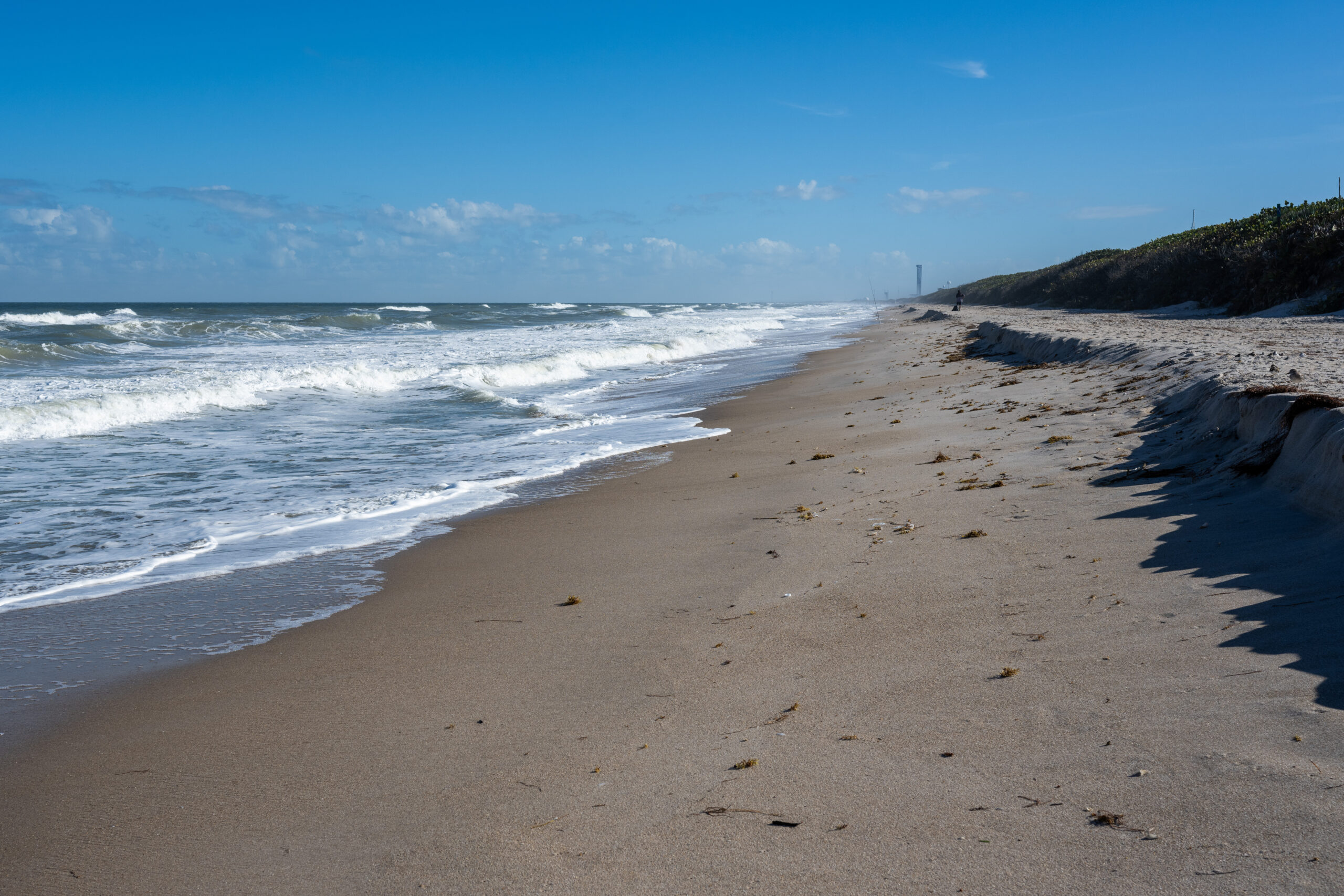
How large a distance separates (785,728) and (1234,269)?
25121 millimetres

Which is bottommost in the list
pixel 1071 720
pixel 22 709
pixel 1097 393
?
pixel 22 709

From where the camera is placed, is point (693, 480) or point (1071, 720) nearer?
point (1071, 720)

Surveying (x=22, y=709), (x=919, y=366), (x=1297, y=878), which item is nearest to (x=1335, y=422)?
(x=1297, y=878)

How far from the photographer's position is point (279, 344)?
2731cm

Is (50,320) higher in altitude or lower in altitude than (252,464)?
higher

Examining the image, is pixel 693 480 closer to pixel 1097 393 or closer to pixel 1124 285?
pixel 1097 393

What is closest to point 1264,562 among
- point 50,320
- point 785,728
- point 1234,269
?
point 785,728

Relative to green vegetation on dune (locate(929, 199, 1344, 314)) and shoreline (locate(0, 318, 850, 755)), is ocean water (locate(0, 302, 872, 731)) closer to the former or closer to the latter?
shoreline (locate(0, 318, 850, 755))

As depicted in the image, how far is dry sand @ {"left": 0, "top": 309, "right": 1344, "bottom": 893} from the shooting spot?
195cm

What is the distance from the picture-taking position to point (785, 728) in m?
2.62

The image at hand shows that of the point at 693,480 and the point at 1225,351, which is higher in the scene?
the point at 1225,351

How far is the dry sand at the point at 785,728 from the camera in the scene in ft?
6.39

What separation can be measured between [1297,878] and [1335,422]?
112 inches

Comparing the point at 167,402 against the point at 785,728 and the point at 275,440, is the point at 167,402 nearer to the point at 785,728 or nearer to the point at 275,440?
the point at 275,440
